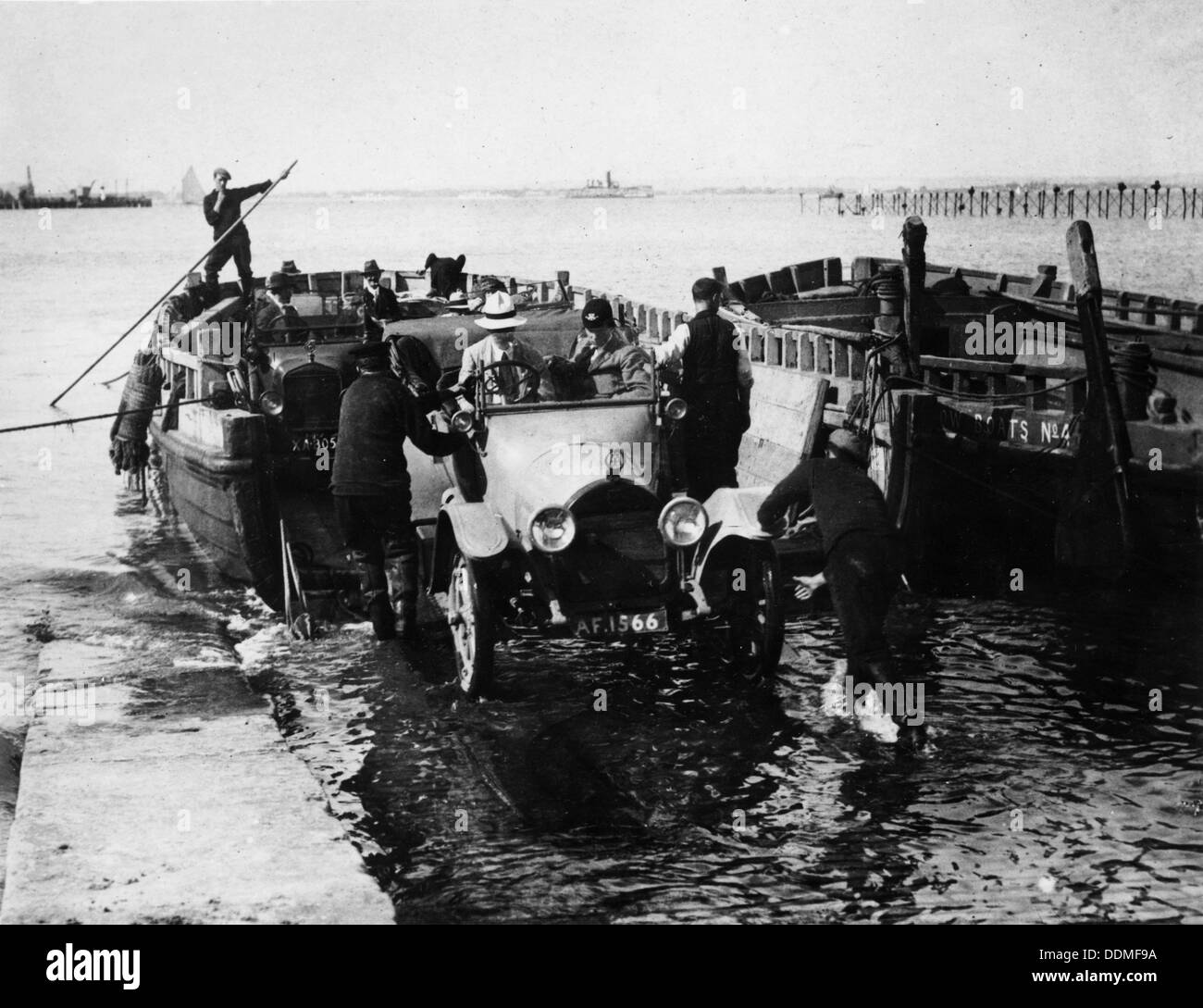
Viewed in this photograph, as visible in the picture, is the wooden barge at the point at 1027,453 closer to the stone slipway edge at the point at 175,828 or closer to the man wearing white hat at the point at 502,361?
the man wearing white hat at the point at 502,361

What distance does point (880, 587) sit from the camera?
7.38 m

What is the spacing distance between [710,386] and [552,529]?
2.73m

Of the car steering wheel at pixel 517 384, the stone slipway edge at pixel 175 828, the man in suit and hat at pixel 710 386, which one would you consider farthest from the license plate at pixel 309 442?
the stone slipway edge at pixel 175 828

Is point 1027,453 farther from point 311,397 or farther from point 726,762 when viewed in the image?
point 311,397

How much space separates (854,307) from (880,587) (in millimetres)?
13904

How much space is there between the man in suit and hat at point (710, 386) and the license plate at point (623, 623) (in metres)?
2.25

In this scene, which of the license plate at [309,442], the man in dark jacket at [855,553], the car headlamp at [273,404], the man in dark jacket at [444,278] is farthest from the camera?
the man in dark jacket at [444,278]

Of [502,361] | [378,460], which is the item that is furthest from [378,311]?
[502,361]

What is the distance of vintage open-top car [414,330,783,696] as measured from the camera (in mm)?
7824

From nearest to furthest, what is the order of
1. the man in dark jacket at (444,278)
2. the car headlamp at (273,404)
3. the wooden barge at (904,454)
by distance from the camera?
the wooden barge at (904,454) → the car headlamp at (273,404) → the man in dark jacket at (444,278)

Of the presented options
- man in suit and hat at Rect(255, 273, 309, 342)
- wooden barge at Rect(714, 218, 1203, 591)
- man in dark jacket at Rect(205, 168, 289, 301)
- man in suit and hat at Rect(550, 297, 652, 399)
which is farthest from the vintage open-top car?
man in dark jacket at Rect(205, 168, 289, 301)

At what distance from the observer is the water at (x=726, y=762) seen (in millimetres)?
5730

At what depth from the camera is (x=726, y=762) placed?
7285 mm
